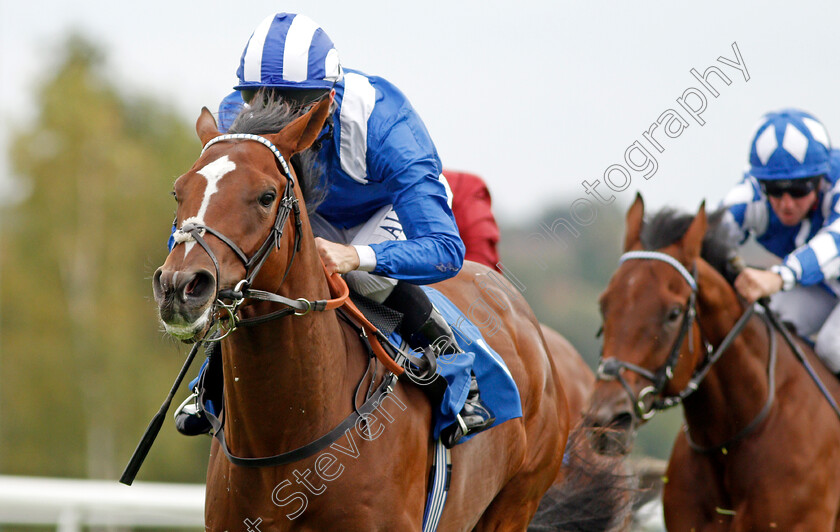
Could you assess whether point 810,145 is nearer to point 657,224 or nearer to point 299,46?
point 657,224

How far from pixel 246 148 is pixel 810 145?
3.77 metres

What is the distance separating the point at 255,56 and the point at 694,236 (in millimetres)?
2748

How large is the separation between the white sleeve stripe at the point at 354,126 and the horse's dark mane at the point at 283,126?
14cm

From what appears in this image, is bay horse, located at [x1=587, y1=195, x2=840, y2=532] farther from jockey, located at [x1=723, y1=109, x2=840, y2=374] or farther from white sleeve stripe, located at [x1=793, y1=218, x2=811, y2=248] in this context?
white sleeve stripe, located at [x1=793, y1=218, x2=811, y2=248]

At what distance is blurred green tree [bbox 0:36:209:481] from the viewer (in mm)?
21375

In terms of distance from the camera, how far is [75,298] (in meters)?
21.5

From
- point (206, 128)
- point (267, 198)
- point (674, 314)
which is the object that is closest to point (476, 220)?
point (674, 314)

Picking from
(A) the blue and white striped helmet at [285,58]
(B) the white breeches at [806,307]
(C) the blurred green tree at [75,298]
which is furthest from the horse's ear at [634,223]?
(C) the blurred green tree at [75,298]

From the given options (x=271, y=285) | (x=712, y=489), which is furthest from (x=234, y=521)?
(x=712, y=489)

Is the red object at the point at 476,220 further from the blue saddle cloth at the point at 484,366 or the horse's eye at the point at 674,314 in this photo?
the blue saddle cloth at the point at 484,366

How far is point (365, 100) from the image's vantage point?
3.46 metres

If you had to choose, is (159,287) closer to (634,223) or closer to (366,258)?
(366,258)

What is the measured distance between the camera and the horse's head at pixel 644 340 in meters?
4.88

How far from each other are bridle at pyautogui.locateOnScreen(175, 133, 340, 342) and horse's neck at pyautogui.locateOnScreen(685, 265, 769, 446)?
2.79 metres
